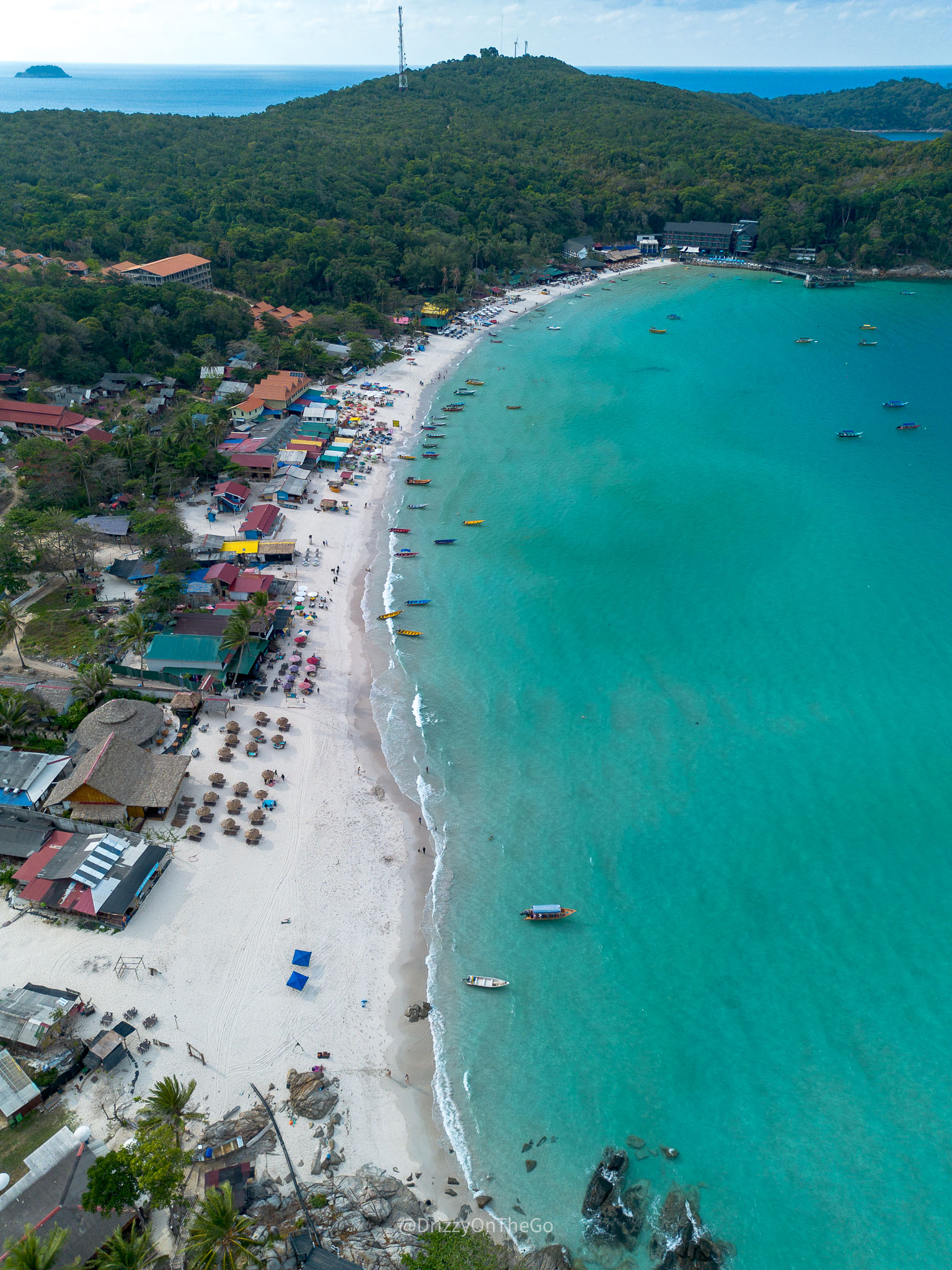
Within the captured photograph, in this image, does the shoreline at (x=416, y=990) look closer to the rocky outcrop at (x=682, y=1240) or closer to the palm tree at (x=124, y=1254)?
the rocky outcrop at (x=682, y=1240)

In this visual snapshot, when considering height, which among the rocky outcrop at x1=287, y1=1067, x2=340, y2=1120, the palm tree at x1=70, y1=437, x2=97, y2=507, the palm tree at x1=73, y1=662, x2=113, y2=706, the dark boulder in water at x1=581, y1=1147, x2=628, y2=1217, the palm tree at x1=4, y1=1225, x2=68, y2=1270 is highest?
the palm tree at x1=70, y1=437, x2=97, y2=507

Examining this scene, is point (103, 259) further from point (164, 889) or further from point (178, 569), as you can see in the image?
point (164, 889)

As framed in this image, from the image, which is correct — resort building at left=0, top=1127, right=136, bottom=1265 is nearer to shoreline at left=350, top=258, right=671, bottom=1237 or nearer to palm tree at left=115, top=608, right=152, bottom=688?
shoreline at left=350, top=258, right=671, bottom=1237

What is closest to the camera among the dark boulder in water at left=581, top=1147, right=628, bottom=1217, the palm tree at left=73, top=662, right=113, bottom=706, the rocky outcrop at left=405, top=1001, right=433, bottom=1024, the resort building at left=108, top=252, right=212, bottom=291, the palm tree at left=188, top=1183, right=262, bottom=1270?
the palm tree at left=188, top=1183, right=262, bottom=1270

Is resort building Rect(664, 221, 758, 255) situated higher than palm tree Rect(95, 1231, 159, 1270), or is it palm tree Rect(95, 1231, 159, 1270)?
resort building Rect(664, 221, 758, 255)

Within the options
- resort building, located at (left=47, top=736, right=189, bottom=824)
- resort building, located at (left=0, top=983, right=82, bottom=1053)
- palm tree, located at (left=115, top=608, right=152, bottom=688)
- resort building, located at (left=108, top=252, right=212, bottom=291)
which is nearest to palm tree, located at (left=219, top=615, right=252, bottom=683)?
palm tree, located at (left=115, top=608, right=152, bottom=688)

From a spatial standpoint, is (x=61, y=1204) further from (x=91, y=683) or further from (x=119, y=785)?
(x=91, y=683)

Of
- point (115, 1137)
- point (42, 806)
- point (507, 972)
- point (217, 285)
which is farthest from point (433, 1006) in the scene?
point (217, 285)
